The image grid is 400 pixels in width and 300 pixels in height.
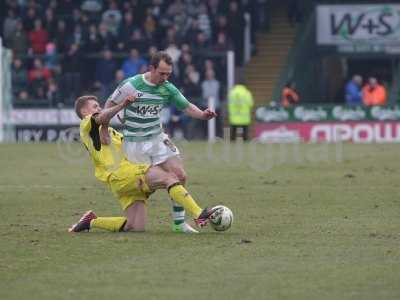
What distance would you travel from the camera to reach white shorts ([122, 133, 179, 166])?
12.3 meters

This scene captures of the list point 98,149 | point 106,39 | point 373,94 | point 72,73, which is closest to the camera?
point 98,149

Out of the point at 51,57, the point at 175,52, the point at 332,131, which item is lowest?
the point at 332,131

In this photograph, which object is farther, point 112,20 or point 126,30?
point 112,20

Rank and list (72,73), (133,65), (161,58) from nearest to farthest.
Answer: (161,58), (133,65), (72,73)

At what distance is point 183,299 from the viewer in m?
8.41

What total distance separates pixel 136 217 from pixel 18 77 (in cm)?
2229

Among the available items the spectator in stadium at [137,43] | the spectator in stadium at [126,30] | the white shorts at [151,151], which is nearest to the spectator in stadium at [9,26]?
the spectator in stadium at [126,30]

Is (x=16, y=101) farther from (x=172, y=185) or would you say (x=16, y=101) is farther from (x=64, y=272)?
(x=64, y=272)

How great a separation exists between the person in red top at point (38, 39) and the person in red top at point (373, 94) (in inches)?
356

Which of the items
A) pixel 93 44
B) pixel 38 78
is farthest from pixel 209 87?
pixel 38 78

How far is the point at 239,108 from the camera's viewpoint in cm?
3128

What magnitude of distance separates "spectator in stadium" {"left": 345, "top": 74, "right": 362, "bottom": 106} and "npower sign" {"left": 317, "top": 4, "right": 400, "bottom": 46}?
1.40m

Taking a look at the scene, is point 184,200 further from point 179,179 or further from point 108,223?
point 108,223

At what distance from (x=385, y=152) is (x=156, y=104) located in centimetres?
1458
